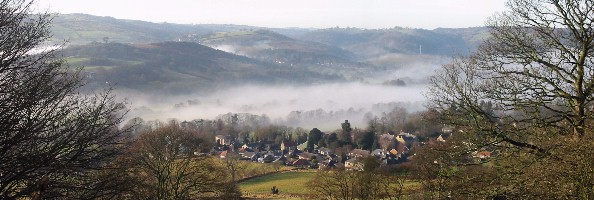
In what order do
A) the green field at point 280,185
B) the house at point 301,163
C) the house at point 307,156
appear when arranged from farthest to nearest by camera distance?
the house at point 307,156 < the house at point 301,163 < the green field at point 280,185

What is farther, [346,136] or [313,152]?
[346,136]

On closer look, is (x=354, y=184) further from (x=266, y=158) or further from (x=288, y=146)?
(x=288, y=146)

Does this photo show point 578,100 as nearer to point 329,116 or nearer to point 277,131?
point 277,131

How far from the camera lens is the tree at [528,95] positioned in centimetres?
738

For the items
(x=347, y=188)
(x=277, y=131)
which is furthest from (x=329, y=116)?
(x=347, y=188)

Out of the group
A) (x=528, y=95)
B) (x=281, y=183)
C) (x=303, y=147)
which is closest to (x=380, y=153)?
(x=303, y=147)

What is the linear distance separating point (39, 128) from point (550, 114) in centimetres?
887

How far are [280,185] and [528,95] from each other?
39708 millimetres

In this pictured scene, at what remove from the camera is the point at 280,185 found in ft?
153

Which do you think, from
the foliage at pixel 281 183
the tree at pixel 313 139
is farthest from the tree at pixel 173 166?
the tree at pixel 313 139

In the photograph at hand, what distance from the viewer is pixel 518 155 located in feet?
25.8

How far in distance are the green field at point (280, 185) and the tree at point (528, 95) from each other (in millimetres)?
29751

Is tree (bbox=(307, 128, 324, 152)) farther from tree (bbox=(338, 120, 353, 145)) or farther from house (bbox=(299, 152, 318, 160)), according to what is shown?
house (bbox=(299, 152, 318, 160))

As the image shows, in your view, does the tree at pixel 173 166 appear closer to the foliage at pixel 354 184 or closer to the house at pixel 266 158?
the foliage at pixel 354 184
